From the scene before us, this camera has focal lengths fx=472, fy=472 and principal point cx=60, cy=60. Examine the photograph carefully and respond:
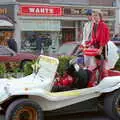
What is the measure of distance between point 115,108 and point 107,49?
1162mm

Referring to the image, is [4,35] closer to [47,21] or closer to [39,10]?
[39,10]

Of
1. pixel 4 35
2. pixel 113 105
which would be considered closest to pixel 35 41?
pixel 4 35

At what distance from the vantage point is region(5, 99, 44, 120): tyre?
7.18 meters

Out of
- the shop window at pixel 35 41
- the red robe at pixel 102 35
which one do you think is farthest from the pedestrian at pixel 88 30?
the shop window at pixel 35 41

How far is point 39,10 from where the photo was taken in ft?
109

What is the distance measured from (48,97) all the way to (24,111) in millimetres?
433

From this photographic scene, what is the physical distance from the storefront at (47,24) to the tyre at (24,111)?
82.2 feet

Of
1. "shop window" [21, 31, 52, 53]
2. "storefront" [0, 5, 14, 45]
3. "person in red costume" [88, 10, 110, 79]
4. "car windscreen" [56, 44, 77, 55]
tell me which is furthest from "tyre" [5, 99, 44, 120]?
"shop window" [21, 31, 52, 53]

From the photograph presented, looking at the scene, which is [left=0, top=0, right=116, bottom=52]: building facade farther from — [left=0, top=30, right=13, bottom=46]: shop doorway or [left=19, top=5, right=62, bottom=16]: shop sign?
[left=0, top=30, right=13, bottom=46]: shop doorway

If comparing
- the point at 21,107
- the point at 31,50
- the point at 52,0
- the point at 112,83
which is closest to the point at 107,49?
the point at 112,83

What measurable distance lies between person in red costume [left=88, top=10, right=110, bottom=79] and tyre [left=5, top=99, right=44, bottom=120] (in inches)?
57.2

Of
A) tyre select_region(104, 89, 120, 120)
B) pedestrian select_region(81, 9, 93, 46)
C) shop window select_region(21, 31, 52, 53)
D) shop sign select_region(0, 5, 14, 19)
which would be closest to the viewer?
tyre select_region(104, 89, 120, 120)

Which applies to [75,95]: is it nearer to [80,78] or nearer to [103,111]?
[80,78]

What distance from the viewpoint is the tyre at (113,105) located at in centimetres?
774
